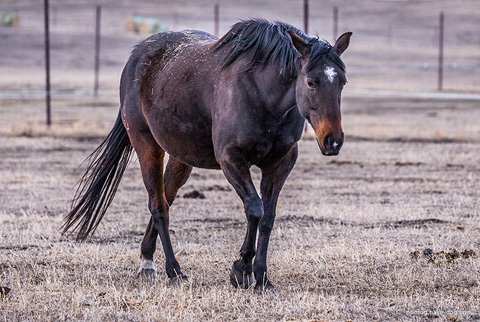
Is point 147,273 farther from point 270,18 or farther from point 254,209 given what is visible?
point 270,18

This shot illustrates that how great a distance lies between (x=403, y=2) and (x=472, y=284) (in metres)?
98.1

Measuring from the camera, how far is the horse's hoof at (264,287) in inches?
237

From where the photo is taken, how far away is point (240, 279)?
6246 millimetres

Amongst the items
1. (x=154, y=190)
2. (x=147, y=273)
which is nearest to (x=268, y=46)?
(x=154, y=190)

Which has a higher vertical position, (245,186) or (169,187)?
(245,186)

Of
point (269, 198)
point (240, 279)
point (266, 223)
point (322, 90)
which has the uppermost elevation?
point (322, 90)

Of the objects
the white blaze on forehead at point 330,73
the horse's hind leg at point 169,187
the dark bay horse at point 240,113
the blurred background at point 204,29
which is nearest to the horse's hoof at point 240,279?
the dark bay horse at point 240,113

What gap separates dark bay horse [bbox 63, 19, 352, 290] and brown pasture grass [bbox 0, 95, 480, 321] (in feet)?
1.55

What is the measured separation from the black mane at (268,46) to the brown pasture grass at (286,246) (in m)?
1.79

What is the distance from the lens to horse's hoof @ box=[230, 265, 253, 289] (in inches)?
245

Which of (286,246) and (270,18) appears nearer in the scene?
(286,246)

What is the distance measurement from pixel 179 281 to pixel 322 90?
7.27 ft

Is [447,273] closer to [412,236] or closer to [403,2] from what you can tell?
[412,236]

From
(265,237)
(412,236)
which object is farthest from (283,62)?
(412,236)
